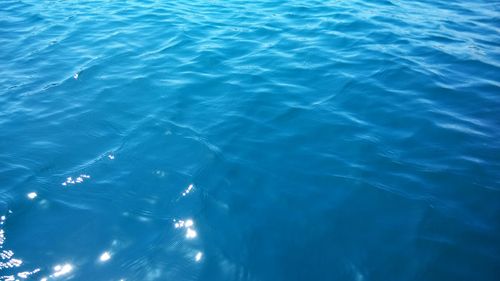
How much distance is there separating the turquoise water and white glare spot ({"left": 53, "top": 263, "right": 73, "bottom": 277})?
0.11ft

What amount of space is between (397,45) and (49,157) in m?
8.92

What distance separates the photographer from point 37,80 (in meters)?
7.45

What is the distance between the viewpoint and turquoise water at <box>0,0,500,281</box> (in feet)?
13.1

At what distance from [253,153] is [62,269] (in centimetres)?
328

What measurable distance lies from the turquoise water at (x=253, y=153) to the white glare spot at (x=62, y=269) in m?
0.03

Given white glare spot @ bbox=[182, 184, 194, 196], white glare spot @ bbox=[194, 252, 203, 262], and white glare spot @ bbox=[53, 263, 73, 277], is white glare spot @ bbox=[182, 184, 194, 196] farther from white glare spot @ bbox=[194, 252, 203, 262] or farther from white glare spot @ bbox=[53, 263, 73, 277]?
white glare spot @ bbox=[53, 263, 73, 277]

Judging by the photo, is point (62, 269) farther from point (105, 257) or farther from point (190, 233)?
point (190, 233)

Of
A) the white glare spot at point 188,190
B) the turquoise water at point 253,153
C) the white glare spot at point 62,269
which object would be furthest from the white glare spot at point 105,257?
the white glare spot at point 188,190

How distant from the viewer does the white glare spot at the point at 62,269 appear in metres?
3.77

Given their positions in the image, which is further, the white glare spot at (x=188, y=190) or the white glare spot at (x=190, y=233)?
the white glare spot at (x=188, y=190)

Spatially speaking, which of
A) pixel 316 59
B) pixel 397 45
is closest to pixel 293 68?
pixel 316 59

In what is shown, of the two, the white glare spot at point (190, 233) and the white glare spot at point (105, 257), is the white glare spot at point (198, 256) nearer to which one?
the white glare spot at point (190, 233)

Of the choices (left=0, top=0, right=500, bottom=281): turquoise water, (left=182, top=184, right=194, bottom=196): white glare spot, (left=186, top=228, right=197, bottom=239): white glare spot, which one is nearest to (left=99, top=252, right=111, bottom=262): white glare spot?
(left=0, top=0, right=500, bottom=281): turquoise water

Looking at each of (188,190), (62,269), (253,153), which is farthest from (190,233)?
(253,153)
